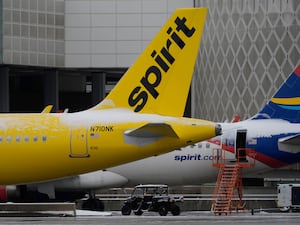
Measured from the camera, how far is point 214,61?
90.7 metres

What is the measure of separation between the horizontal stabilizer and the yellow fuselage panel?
16509mm

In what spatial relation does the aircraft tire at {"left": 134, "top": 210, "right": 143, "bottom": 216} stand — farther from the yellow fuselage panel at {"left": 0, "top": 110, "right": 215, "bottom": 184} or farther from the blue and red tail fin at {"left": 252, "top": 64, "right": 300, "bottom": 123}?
the blue and red tail fin at {"left": 252, "top": 64, "right": 300, "bottom": 123}

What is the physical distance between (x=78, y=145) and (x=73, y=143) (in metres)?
0.19

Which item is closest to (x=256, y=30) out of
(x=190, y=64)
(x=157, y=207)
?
(x=157, y=207)

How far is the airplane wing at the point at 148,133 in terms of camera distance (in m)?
35.5

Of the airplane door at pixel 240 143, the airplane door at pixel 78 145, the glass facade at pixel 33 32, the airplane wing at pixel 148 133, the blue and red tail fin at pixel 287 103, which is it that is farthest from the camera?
the glass facade at pixel 33 32

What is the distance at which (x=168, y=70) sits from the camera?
36.4 meters

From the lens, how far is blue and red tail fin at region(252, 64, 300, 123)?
176 ft

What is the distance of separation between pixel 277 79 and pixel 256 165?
32.3 metres

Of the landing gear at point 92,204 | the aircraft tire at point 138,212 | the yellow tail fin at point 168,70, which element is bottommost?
the landing gear at point 92,204

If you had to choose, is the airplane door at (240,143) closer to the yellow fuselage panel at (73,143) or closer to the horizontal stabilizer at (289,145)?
the horizontal stabilizer at (289,145)

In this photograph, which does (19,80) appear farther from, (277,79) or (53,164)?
(53,164)

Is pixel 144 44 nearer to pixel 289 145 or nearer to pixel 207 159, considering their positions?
pixel 207 159

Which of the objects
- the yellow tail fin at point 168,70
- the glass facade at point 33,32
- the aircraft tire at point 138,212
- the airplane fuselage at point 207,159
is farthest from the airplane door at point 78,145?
the glass facade at point 33,32
